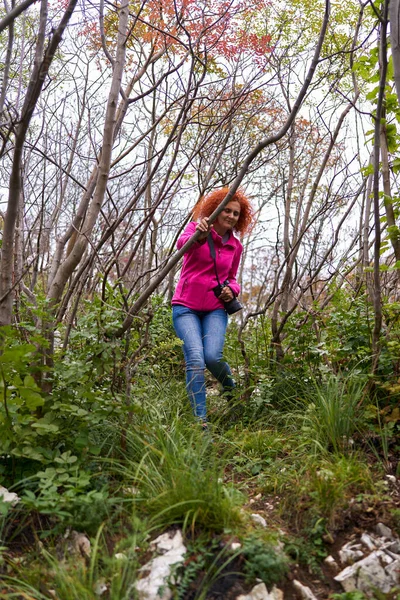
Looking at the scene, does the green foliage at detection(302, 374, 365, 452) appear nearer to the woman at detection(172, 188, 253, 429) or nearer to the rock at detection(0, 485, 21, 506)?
the woman at detection(172, 188, 253, 429)

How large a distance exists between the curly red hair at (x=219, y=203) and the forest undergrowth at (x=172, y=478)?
1.35 metres

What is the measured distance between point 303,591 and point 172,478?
A: 2.53 feet

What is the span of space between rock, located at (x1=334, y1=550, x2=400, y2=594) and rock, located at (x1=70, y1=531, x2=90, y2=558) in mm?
1120

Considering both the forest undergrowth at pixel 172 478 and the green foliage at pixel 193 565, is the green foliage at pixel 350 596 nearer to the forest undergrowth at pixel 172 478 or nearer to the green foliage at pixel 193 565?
the forest undergrowth at pixel 172 478

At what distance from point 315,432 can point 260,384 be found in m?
0.98

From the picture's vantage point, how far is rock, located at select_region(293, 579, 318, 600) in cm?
233

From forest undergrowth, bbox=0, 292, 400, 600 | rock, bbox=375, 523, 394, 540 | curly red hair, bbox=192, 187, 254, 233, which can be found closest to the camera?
forest undergrowth, bbox=0, 292, 400, 600

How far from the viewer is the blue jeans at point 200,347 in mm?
3926

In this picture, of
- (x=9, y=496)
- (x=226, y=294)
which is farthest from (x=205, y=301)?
(x=9, y=496)

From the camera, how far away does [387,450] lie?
10.7 feet

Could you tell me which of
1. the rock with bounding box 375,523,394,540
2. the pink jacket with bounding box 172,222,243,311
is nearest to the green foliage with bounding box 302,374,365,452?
the rock with bounding box 375,523,394,540

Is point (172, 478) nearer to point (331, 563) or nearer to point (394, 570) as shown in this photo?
point (331, 563)

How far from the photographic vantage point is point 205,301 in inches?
168

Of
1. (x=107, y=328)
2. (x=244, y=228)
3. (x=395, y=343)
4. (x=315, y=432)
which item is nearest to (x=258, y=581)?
(x=315, y=432)
